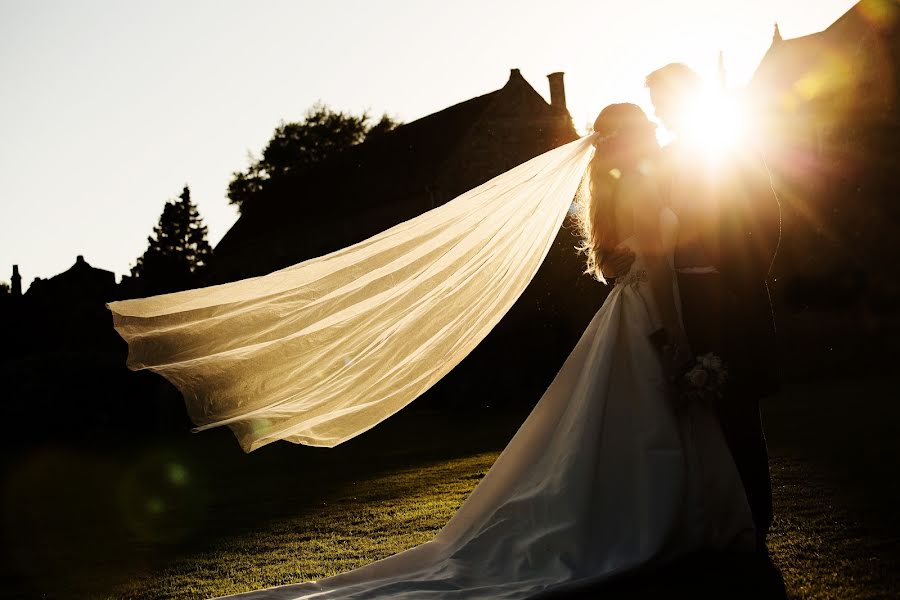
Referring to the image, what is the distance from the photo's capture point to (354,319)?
641 cm

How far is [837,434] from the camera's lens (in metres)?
12.0

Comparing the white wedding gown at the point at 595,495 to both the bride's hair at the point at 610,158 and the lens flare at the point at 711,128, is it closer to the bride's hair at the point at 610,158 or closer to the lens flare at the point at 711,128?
the bride's hair at the point at 610,158

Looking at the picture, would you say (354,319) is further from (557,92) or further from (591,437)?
(557,92)

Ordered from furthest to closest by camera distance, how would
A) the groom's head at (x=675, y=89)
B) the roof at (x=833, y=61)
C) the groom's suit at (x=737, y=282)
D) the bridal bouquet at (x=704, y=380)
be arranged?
the roof at (x=833, y=61)
the groom's head at (x=675, y=89)
the groom's suit at (x=737, y=282)
the bridal bouquet at (x=704, y=380)

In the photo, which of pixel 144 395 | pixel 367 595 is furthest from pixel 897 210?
pixel 367 595

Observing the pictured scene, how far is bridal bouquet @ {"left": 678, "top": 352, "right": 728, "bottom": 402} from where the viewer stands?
5.43 metres

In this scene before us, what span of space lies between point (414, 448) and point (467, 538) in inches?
393

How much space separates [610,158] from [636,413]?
1592 millimetres

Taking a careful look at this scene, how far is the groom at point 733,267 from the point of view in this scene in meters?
5.61

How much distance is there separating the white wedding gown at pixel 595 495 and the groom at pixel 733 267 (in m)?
0.15

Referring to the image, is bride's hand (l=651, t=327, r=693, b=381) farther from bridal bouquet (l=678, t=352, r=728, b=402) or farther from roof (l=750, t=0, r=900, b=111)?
roof (l=750, t=0, r=900, b=111)

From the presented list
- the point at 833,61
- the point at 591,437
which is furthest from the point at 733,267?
the point at 833,61

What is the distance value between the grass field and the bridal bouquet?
1.01m

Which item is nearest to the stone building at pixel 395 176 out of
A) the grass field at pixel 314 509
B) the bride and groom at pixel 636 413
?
the grass field at pixel 314 509
